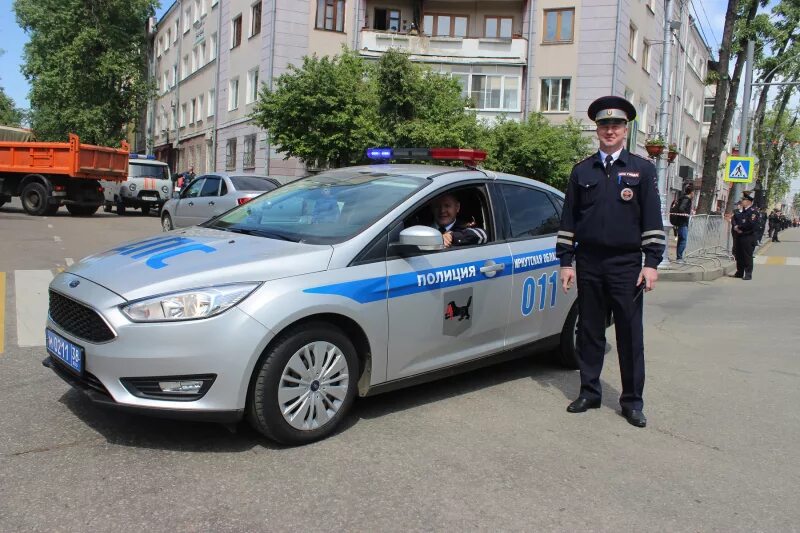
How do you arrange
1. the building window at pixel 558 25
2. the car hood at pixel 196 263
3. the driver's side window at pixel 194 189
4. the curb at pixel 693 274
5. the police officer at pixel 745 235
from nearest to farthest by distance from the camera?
the car hood at pixel 196 263 → the curb at pixel 693 274 → the police officer at pixel 745 235 → the driver's side window at pixel 194 189 → the building window at pixel 558 25

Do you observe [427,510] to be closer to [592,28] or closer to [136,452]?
[136,452]

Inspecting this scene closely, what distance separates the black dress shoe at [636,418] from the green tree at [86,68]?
41.1 metres

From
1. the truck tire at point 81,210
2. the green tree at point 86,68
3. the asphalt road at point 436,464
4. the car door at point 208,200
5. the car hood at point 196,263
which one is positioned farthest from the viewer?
the green tree at point 86,68

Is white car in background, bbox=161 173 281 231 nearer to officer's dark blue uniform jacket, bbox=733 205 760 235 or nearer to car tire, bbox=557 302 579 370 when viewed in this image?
car tire, bbox=557 302 579 370

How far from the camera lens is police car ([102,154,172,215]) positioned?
23.3 metres

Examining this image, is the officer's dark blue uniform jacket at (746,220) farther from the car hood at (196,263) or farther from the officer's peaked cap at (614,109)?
the car hood at (196,263)

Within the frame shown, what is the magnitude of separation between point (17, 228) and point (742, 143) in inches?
886

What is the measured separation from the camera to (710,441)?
409cm

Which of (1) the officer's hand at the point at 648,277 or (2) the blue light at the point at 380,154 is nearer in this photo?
(1) the officer's hand at the point at 648,277

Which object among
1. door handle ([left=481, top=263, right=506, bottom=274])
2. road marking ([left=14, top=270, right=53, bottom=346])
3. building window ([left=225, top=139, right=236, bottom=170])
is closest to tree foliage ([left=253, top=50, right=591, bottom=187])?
building window ([left=225, top=139, right=236, bottom=170])

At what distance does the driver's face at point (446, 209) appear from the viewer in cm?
464

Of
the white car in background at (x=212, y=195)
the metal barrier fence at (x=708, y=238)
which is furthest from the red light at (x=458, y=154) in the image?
the metal barrier fence at (x=708, y=238)

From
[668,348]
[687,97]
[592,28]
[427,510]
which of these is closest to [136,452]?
[427,510]

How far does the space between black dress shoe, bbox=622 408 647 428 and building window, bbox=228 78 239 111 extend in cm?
3114
